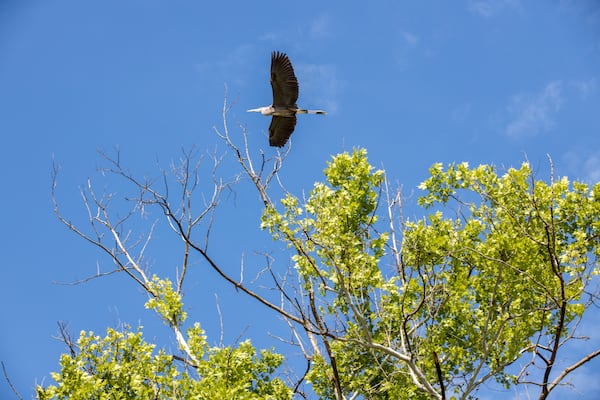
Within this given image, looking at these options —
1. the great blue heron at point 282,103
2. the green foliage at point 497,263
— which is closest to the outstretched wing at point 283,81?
the great blue heron at point 282,103

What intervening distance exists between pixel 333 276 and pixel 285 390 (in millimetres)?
2160

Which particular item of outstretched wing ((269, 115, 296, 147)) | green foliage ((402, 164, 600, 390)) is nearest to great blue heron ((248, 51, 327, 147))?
outstretched wing ((269, 115, 296, 147))

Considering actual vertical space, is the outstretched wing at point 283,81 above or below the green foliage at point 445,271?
above

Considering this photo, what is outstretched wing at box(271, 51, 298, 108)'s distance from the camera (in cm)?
1195

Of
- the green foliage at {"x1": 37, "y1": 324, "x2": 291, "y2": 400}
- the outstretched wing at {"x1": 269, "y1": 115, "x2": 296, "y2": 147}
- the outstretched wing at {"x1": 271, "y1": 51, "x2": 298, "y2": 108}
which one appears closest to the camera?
the green foliage at {"x1": 37, "y1": 324, "x2": 291, "y2": 400}

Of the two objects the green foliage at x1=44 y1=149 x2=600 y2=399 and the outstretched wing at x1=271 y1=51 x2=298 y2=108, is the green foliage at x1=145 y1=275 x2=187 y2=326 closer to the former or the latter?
the green foliage at x1=44 y1=149 x2=600 y2=399

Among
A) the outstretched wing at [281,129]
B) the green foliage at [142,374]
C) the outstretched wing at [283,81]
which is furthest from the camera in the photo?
the outstretched wing at [281,129]

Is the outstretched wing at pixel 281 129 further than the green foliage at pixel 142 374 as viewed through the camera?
Yes

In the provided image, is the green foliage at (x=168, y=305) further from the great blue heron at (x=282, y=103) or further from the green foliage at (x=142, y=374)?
the great blue heron at (x=282, y=103)

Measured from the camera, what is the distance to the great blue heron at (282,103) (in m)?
12.0

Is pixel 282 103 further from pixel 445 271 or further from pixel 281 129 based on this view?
pixel 445 271

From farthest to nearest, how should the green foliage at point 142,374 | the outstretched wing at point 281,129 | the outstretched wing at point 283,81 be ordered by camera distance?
1. the outstretched wing at point 281,129
2. the outstretched wing at point 283,81
3. the green foliage at point 142,374

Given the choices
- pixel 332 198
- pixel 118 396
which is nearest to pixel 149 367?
pixel 118 396

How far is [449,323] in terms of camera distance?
31.3 feet
